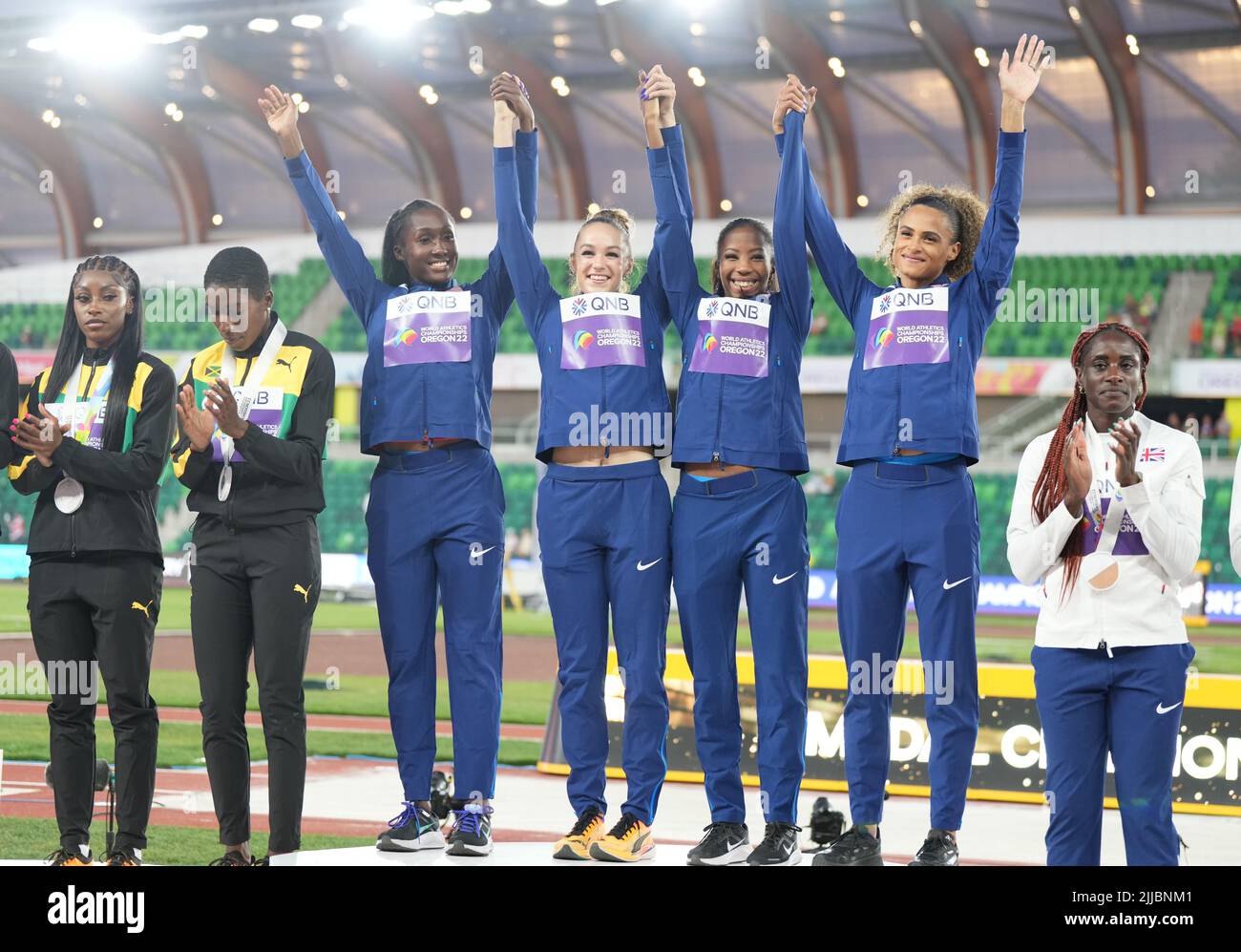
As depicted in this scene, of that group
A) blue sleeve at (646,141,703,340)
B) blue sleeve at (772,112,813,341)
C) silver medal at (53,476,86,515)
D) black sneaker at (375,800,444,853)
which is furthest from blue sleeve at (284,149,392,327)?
black sneaker at (375,800,444,853)

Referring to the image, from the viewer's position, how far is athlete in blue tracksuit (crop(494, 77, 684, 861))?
465 centimetres

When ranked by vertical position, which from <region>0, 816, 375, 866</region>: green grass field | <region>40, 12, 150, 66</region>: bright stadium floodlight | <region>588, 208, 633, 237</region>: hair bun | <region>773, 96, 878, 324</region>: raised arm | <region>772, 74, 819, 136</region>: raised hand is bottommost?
<region>0, 816, 375, 866</region>: green grass field

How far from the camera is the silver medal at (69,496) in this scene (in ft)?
15.2

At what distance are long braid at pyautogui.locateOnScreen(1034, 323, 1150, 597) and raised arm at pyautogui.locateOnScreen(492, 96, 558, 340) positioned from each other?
5.96ft

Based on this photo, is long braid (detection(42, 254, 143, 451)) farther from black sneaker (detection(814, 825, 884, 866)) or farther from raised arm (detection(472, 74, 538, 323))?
black sneaker (detection(814, 825, 884, 866))

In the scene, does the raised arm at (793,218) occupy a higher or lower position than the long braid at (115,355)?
higher

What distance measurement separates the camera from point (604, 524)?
15.3 feet

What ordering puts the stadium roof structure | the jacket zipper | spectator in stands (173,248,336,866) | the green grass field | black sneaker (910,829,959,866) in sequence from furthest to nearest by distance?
the stadium roof structure
the green grass field
the jacket zipper
spectator in stands (173,248,336,866)
black sneaker (910,829,959,866)

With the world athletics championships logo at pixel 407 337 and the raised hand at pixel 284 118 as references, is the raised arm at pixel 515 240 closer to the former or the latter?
the world athletics championships logo at pixel 407 337

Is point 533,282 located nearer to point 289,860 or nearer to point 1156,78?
point 289,860

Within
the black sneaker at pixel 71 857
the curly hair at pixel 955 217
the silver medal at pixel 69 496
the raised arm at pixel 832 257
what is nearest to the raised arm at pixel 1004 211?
the curly hair at pixel 955 217

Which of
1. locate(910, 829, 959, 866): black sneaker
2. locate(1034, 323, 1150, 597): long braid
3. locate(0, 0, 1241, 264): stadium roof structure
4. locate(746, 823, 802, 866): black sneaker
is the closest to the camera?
locate(1034, 323, 1150, 597): long braid

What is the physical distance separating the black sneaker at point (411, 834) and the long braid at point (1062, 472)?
2295mm
